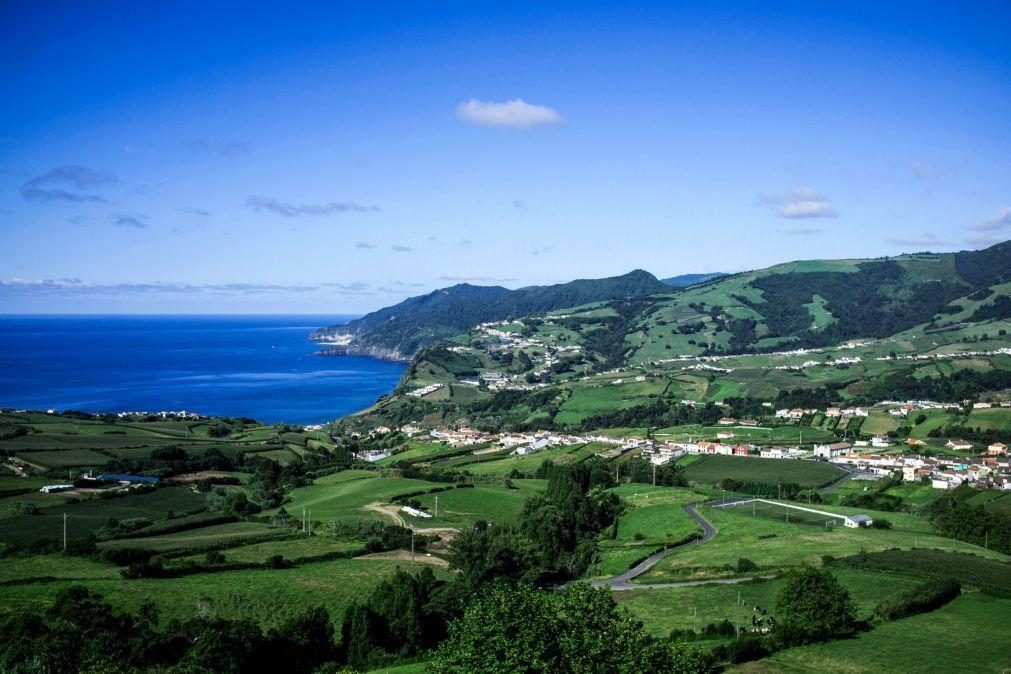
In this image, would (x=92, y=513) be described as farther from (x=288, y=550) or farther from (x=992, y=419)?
(x=992, y=419)

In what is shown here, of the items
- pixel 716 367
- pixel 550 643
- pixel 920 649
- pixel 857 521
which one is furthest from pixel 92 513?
pixel 716 367

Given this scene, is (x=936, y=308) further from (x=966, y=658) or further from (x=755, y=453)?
(x=966, y=658)

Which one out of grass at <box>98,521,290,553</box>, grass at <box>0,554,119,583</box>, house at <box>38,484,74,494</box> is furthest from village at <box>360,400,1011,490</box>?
grass at <box>0,554,119,583</box>

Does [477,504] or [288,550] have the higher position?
[288,550]

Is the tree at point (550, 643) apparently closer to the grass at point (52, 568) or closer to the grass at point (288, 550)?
the grass at point (288, 550)

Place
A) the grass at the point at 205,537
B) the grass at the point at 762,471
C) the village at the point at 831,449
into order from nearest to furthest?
1. the grass at the point at 205,537
2. the village at the point at 831,449
3. the grass at the point at 762,471

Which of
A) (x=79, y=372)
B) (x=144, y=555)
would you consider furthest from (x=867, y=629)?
(x=79, y=372)

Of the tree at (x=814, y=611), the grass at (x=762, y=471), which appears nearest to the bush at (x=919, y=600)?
the tree at (x=814, y=611)
